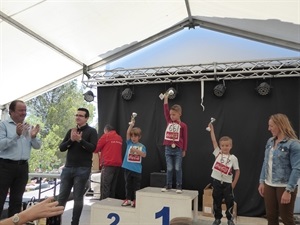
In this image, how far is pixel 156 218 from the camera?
3.41 m

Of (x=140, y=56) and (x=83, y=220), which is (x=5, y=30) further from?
(x=83, y=220)

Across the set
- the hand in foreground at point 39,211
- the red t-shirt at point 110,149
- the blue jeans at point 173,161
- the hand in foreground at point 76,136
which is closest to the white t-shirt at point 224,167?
the blue jeans at point 173,161

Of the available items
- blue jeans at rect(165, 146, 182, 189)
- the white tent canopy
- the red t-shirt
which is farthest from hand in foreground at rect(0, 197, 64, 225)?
the red t-shirt

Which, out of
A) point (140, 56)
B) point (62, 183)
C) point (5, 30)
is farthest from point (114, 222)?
point (140, 56)

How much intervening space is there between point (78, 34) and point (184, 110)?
8.00 ft

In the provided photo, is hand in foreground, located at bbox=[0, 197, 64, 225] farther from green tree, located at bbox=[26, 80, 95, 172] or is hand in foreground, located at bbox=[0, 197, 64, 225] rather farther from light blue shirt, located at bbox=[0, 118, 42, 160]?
green tree, located at bbox=[26, 80, 95, 172]

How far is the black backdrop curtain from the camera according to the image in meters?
4.97

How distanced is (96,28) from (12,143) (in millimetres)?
2581

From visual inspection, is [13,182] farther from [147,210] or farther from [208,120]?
[208,120]

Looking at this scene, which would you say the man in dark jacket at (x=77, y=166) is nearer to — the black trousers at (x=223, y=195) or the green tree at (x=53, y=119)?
the black trousers at (x=223, y=195)

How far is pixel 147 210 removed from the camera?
11.3 ft

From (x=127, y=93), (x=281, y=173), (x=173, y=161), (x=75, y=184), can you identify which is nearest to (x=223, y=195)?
(x=173, y=161)

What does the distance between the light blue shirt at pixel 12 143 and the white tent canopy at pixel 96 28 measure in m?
1.55

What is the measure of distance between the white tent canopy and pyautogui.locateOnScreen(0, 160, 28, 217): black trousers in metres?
1.95
